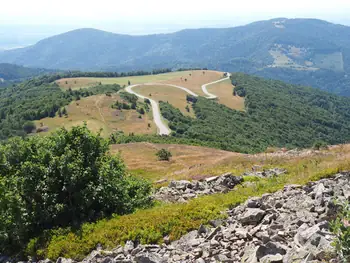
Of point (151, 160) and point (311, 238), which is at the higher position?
point (311, 238)

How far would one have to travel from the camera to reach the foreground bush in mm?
15578

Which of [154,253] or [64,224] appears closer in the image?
[154,253]

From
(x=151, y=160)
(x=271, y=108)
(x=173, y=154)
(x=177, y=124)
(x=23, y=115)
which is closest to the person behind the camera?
(x=151, y=160)

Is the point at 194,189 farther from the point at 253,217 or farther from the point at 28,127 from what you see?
the point at 28,127

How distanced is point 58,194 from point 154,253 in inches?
260

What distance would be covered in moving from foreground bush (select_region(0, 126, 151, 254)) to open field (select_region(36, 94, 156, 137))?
3860 inches

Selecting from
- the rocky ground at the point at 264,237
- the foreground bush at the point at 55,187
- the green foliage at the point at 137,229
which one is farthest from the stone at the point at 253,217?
the foreground bush at the point at 55,187

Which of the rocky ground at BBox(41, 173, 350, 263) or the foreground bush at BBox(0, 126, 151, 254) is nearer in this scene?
the rocky ground at BBox(41, 173, 350, 263)

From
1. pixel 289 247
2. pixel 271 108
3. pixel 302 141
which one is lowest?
pixel 302 141

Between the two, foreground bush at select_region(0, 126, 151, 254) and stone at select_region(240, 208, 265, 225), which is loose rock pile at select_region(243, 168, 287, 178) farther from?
stone at select_region(240, 208, 265, 225)

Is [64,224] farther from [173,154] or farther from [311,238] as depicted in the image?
[173,154]

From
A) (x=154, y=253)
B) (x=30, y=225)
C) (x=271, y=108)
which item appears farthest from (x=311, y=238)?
(x=271, y=108)

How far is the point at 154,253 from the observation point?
1259 cm

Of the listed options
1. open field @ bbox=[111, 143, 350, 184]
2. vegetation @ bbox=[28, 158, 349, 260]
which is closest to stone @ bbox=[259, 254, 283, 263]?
vegetation @ bbox=[28, 158, 349, 260]
